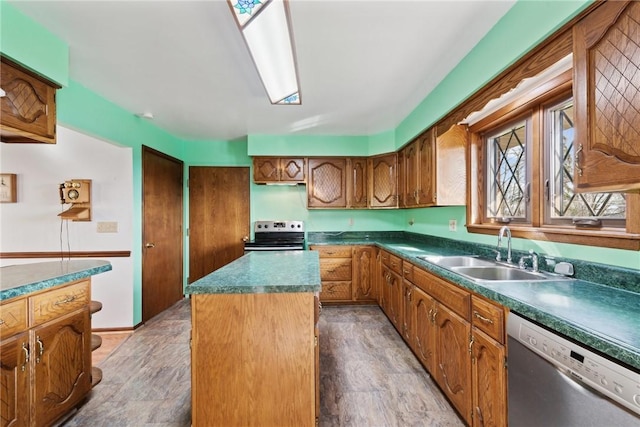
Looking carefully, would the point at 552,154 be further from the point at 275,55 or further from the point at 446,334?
the point at 275,55

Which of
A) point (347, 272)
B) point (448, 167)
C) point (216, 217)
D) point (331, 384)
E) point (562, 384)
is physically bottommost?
point (331, 384)

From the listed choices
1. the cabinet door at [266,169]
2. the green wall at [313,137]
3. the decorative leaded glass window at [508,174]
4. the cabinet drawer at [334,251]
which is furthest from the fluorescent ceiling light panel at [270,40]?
the cabinet drawer at [334,251]

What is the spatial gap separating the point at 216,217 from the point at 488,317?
3.61 m

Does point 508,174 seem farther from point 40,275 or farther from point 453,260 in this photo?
point 40,275

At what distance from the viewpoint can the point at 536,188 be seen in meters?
1.72

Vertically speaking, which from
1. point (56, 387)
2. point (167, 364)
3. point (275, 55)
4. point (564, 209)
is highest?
point (275, 55)

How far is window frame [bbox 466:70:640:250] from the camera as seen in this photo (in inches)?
46.5

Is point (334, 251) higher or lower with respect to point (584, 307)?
lower

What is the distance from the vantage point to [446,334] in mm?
1641

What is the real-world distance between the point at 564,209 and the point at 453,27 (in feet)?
4.22

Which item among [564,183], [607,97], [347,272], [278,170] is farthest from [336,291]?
[607,97]

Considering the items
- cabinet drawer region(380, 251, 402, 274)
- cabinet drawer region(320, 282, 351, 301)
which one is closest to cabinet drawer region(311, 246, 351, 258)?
cabinet drawer region(320, 282, 351, 301)

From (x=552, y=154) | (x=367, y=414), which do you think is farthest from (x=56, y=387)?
(x=552, y=154)

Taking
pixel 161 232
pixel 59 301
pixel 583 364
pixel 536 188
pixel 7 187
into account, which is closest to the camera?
pixel 583 364
